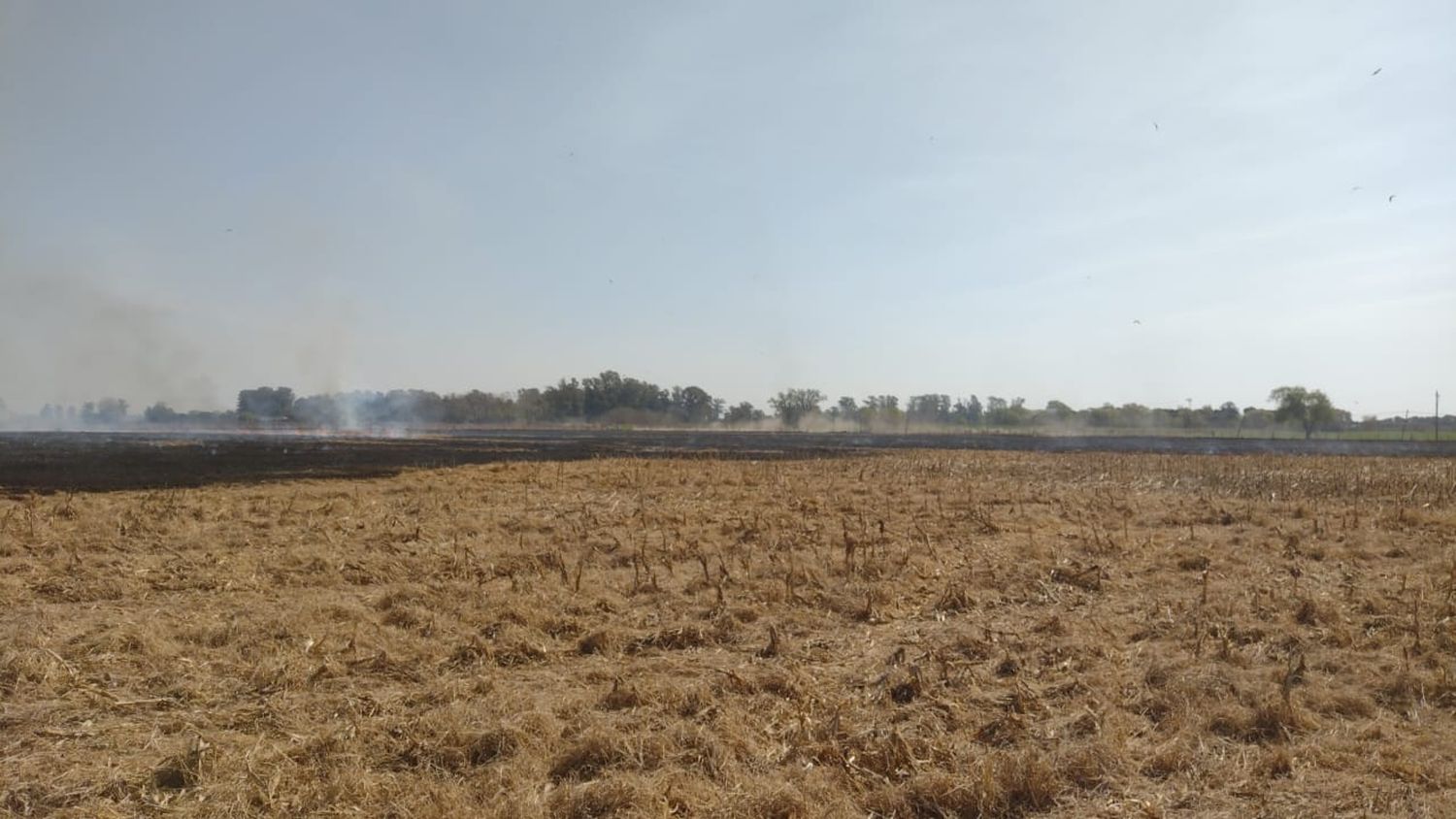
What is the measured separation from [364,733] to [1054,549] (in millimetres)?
10316

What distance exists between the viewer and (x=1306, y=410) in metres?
89.2

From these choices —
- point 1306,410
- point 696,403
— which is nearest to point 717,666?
point 1306,410

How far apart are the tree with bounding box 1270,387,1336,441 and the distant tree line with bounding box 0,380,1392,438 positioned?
0.35 feet

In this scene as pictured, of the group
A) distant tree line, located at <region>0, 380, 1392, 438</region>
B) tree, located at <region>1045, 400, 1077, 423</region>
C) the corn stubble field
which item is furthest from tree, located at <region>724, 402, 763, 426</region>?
the corn stubble field

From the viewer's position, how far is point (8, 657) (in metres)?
6.69

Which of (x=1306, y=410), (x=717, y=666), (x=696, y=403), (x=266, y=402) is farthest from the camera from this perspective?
(x=696, y=403)

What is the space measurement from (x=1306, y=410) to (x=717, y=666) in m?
103

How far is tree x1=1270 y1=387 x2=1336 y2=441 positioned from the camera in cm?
8856

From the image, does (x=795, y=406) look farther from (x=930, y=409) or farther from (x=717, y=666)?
(x=717, y=666)

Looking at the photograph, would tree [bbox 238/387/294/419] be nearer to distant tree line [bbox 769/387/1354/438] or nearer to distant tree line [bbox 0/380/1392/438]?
distant tree line [bbox 0/380/1392/438]

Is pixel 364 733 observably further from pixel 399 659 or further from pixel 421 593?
pixel 421 593

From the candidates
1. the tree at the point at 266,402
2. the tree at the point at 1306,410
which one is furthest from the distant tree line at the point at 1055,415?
the tree at the point at 266,402

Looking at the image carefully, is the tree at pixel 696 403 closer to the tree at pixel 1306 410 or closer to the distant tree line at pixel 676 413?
the distant tree line at pixel 676 413

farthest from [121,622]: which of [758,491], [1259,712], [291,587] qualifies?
[758,491]
